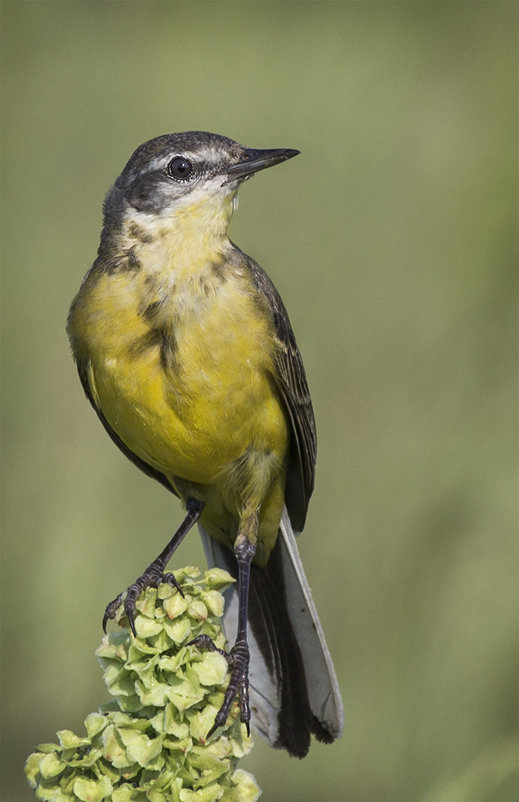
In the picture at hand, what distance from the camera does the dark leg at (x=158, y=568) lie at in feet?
Answer: 13.1

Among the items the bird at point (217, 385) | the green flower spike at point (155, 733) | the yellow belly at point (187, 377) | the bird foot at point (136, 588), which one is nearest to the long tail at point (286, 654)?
the bird at point (217, 385)

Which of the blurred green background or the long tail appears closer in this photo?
the blurred green background

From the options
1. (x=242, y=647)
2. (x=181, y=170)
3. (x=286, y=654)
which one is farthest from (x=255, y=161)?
(x=286, y=654)

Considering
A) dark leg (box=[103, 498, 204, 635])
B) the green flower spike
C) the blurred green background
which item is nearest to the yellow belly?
dark leg (box=[103, 498, 204, 635])

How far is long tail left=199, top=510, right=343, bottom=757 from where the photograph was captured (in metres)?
4.42

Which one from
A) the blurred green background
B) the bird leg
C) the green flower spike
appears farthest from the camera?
the blurred green background

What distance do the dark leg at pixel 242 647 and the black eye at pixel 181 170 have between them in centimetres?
151

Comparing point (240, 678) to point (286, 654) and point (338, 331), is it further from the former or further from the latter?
point (338, 331)

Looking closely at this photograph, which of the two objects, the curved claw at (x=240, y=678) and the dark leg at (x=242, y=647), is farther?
the dark leg at (x=242, y=647)

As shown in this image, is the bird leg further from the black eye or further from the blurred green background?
the black eye

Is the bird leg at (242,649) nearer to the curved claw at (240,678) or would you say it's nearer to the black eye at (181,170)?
the curved claw at (240,678)

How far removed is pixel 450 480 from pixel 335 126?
197 cm

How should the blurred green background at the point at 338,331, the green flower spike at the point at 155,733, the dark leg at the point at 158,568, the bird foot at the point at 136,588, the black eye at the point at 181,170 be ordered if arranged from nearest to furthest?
1. the green flower spike at the point at 155,733
2. the bird foot at the point at 136,588
3. the dark leg at the point at 158,568
4. the blurred green background at the point at 338,331
5. the black eye at the point at 181,170

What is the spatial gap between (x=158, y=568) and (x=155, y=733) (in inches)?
66.7
